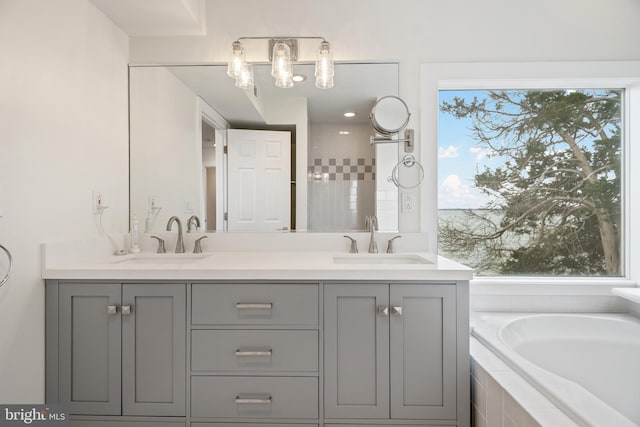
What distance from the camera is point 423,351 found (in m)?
1.43

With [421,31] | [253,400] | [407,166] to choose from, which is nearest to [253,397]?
[253,400]

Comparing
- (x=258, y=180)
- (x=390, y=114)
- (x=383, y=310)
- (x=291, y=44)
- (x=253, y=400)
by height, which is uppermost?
(x=291, y=44)

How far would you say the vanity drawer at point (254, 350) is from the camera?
4.73 ft

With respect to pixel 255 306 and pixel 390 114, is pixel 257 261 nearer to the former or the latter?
pixel 255 306

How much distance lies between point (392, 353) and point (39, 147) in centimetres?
170

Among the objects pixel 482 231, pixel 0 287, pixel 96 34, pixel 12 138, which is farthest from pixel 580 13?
pixel 0 287

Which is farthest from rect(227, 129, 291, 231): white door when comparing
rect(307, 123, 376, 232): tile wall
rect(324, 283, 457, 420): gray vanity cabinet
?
rect(324, 283, 457, 420): gray vanity cabinet

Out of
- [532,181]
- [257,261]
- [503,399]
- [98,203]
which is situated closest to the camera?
[503,399]

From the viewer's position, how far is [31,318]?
55.9 inches

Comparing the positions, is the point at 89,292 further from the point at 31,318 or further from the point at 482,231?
the point at 482,231

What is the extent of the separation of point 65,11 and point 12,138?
690 mm

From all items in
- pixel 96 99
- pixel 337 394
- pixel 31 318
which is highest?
pixel 96 99

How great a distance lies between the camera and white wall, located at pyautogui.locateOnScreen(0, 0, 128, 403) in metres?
1.31

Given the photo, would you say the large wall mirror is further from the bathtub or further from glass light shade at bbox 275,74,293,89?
the bathtub
